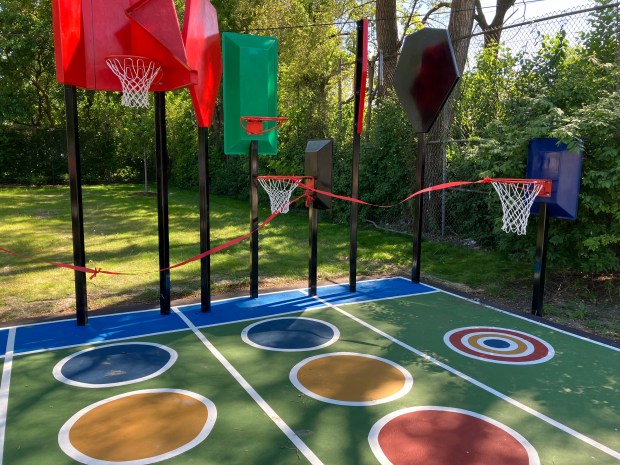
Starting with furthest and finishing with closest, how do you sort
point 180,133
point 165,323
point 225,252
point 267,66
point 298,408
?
point 180,133 → point 225,252 → point 267,66 → point 165,323 → point 298,408

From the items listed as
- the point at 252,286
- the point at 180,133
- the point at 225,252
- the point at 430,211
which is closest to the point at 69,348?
the point at 252,286

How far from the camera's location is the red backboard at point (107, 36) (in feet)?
15.7

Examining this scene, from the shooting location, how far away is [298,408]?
3.78 m

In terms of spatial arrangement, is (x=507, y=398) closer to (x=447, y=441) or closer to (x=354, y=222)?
(x=447, y=441)

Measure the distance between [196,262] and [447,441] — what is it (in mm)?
5985

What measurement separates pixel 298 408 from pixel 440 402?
111cm

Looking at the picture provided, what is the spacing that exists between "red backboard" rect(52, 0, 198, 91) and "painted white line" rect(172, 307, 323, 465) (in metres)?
2.64

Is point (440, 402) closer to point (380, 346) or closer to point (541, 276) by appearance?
point (380, 346)

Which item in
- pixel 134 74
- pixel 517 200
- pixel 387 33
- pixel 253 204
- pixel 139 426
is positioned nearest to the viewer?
pixel 139 426

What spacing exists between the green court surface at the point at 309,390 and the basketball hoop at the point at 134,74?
2.44m

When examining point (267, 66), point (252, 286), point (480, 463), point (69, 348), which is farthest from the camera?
point (252, 286)

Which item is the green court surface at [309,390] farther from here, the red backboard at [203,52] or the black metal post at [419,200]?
the red backboard at [203,52]

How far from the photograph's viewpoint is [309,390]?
408 cm

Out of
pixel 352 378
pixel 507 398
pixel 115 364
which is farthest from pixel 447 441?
pixel 115 364
